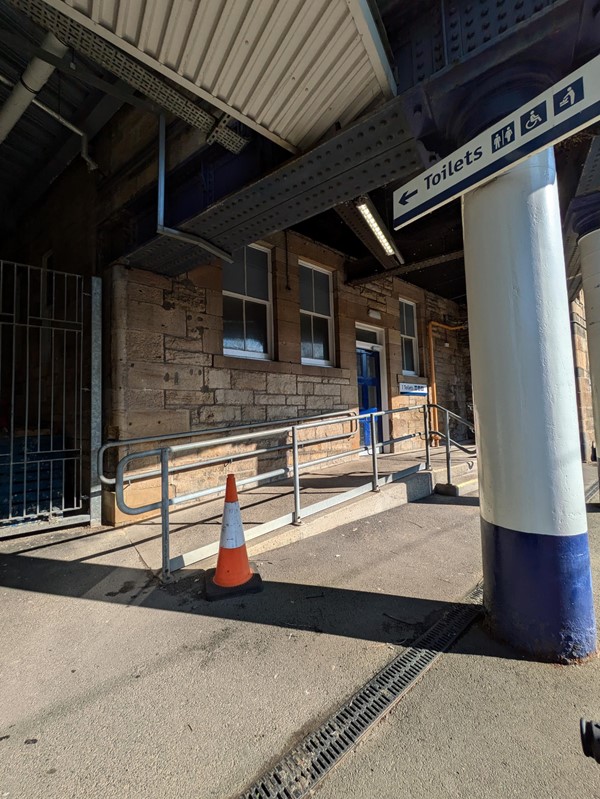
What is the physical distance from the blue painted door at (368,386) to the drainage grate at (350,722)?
5.86 m

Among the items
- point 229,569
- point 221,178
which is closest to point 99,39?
point 221,178

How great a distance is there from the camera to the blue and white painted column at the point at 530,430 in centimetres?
216

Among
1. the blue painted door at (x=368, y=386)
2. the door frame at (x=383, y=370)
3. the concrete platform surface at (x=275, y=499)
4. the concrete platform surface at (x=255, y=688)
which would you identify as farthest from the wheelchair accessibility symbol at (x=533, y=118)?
the door frame at (x=383, y=370)

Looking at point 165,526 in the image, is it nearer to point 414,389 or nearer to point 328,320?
point 328,320

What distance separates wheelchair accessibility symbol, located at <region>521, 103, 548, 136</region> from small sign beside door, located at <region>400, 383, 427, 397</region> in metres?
7.13

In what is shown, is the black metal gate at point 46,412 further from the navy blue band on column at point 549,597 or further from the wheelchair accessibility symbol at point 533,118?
the navy blue band on column at point 549,597

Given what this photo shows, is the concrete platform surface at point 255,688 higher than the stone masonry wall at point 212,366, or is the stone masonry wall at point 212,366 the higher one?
the stone masonry wall at point 212,366

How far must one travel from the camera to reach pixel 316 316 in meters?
7.40

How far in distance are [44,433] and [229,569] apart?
429 cm

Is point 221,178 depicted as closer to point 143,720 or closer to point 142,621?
point 142,621

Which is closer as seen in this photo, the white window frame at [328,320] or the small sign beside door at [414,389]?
the white window frame at [328,320]

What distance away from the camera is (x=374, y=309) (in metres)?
8.41

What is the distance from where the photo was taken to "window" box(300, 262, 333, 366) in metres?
7.16

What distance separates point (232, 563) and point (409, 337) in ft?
26.9
